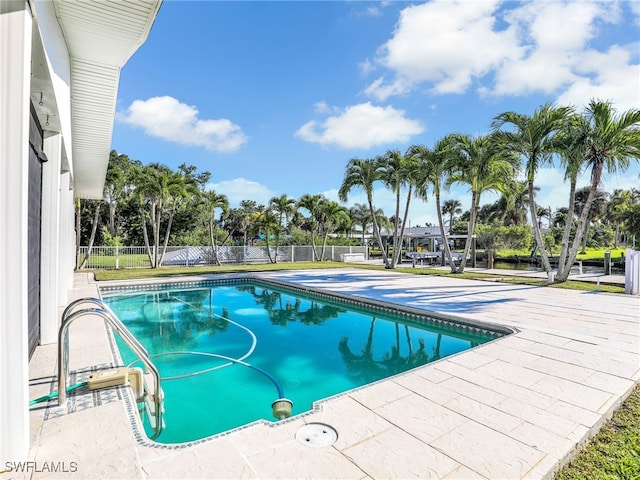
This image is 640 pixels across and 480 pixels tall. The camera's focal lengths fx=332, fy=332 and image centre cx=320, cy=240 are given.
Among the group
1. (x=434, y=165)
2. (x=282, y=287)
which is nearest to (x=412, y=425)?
(x=282, y=287)

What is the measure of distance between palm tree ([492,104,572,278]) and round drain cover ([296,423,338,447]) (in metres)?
11.6

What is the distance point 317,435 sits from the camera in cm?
264

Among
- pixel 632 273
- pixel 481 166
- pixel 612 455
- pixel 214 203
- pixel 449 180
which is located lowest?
pixel 612 455

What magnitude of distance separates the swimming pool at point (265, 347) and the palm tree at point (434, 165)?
8.38 metres

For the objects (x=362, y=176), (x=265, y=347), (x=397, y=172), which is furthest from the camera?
(x=362, y=176)

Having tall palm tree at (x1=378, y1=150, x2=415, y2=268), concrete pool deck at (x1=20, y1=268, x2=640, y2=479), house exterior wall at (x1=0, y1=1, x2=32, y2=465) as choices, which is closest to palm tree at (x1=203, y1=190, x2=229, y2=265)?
tall palm tree at (x1=378, y1=150, x2=415, y2=268)

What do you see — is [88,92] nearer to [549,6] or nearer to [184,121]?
[549,6]

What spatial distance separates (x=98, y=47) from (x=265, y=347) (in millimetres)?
5243

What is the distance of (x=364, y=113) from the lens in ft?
49.9

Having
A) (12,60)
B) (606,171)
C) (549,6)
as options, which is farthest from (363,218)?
(12,60)

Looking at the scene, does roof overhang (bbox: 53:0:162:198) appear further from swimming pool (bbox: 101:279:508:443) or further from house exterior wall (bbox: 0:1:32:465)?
swimming pool (bbox: 101:279:508:443)

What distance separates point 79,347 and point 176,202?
15325 millimetres

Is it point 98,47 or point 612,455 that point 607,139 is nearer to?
point 612,455

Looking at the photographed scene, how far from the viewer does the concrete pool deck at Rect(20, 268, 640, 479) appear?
87.9 inches
